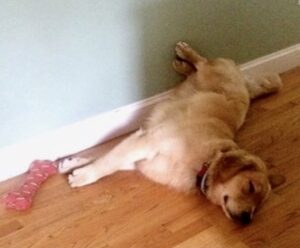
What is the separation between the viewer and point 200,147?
7.77 feet

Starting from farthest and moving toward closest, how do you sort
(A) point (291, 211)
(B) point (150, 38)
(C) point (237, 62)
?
1. (C) point (237, 62)
2. (B) point (150, 38)
3. (A) point (291, 211)

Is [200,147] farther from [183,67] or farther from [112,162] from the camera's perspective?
[183,67]

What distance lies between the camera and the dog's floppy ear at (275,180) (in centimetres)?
237

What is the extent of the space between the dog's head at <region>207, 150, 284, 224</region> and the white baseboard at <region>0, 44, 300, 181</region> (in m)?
0.62

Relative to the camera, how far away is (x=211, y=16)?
111 inches

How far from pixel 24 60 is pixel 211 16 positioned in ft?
3.49

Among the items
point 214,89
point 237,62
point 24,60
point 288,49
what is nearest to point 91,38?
point 24,60

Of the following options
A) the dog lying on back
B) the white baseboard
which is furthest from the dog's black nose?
the white baseboard

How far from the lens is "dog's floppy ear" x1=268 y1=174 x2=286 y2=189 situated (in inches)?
93.3

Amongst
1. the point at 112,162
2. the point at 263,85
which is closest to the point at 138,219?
the point at 112,162

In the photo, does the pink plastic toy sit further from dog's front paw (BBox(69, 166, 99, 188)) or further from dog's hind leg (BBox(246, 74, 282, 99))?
dog's hind leg (BBox(246, 74, 282, 99))

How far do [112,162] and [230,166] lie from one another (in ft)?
1.72

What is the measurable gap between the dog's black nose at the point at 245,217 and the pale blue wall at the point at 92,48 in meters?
0.84

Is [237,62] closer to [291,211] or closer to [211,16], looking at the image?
[211,16]
